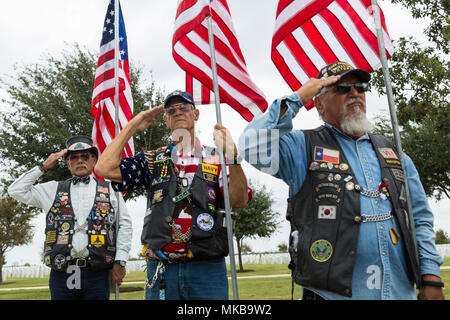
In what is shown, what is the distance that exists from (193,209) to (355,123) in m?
1.46

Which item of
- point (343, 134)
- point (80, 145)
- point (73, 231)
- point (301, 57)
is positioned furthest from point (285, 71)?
point (73, 231)

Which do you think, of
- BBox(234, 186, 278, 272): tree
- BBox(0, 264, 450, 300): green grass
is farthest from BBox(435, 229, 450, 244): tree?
BBox(0, 264, 450, 300): green grass

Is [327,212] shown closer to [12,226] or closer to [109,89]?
[109,89]

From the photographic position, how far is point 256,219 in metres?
33.1

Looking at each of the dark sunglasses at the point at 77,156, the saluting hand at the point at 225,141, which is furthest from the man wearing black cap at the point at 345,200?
the dark sunglasses at the point at 77,156

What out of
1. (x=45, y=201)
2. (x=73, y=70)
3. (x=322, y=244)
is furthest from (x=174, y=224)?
(x=73, y=70)

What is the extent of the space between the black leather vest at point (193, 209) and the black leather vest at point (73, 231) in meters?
1.64

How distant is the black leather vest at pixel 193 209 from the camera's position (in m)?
3.57

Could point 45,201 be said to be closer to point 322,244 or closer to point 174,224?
point 174,224

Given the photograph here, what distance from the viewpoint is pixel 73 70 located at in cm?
1961

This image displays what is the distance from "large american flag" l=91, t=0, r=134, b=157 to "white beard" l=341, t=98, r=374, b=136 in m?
4.34

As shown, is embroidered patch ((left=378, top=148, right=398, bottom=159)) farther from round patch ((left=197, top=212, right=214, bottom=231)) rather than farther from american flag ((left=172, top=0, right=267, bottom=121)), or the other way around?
american flag ((left=172, top=0, right=267, bottom=121))

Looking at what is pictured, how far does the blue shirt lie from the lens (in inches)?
110

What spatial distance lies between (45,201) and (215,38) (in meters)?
2.91
